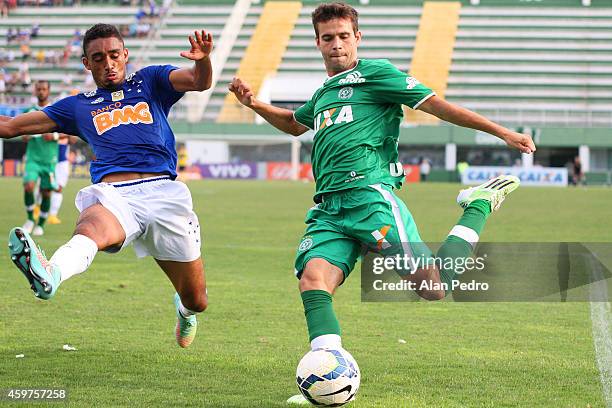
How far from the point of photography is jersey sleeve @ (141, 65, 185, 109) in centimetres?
672

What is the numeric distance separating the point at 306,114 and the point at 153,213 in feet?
3.76

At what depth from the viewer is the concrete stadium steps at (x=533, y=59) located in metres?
57.2

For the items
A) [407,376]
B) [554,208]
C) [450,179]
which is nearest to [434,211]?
[554,208]

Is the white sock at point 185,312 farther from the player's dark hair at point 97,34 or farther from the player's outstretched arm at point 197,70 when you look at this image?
the player's dark hair at point 97,34

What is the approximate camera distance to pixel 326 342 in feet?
17.2

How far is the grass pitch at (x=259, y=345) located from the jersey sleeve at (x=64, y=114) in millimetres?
1540

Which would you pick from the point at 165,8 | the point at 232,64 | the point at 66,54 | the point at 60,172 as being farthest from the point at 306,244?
the point at 165,8

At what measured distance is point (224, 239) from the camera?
1669cm

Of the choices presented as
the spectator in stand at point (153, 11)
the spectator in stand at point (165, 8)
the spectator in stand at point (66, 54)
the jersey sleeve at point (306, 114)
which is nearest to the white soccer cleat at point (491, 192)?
the jersey sleeve at point (306, 114)

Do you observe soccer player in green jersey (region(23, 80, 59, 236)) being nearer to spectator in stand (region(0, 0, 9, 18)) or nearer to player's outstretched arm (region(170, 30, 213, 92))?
player's outstretched arm (region(170, 30, 213, 92))

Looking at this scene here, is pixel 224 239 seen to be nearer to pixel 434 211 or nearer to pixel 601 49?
pixel 434 211

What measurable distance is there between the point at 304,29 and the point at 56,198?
45.1 meters

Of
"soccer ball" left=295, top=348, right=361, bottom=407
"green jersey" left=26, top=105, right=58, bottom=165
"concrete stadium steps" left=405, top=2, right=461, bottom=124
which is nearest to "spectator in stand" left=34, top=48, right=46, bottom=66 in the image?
"concrete stadium steps" left=405, top=2, right=461, bottom=124

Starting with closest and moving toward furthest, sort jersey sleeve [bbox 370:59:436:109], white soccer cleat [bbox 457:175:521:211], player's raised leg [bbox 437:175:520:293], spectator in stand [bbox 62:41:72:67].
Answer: jersey sleeve [bbox 370:59:436:109] → player's raised leg [bbox 437:175:520:293] → white soccer cleat [bbox 457:175:521:211] → spectator in stand [bbox 62:41:72:67]
